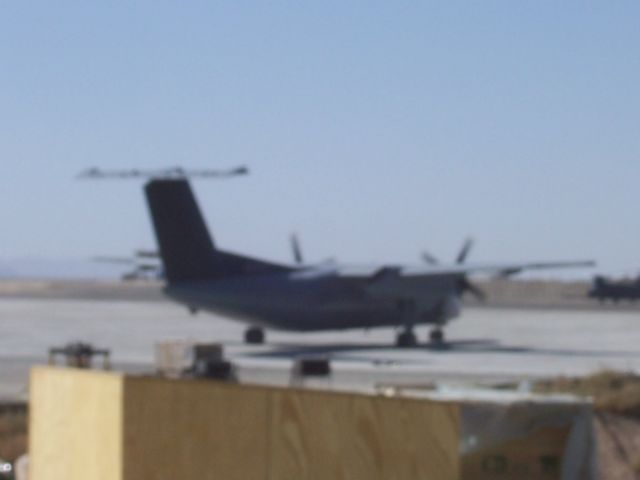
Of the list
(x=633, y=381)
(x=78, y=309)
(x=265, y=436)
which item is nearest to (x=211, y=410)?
(x=265, y=436)

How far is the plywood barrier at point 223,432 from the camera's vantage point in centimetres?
374

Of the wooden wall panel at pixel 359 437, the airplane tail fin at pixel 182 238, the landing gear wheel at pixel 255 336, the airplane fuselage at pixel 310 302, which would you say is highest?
the airplane tail fin at pixel 182 238

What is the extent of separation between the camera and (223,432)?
3.85 m

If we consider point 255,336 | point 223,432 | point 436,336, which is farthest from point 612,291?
point 223,432

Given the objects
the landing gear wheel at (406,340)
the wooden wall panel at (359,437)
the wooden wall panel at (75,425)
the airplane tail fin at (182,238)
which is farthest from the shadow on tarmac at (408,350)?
the wooden wall panel at (75,425)

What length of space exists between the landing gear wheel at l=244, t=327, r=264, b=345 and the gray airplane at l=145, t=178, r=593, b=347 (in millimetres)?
3009

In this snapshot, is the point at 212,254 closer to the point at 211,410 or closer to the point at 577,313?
the point at 211,410

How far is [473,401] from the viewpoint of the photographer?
10.1 metres

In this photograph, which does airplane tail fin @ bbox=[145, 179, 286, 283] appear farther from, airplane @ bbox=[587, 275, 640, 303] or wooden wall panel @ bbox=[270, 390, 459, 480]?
airplane @ bbox=[587, 275, 640, 303]

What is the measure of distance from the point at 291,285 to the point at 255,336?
4.90m

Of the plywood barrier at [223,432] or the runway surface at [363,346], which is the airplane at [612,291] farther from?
the plywood barrier at [223,432]

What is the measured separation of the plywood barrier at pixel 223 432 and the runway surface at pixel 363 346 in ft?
61.4

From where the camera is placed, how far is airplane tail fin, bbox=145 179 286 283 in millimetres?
37844

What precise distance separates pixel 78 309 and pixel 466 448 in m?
61.0
